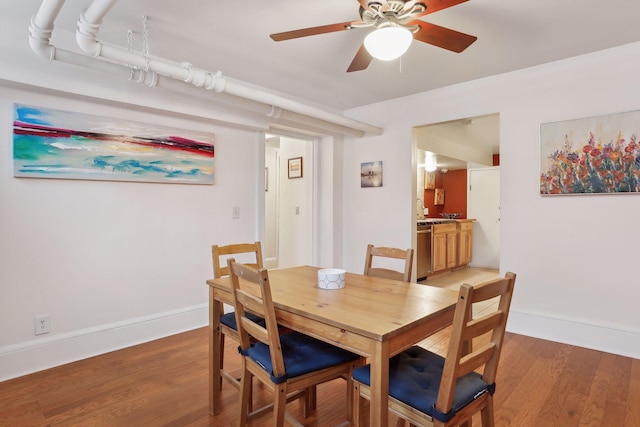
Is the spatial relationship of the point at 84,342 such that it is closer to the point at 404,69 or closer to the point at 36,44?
the point at 36,44

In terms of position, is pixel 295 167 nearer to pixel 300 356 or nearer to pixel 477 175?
pixel 477 175

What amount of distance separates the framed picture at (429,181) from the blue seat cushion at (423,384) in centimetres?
622

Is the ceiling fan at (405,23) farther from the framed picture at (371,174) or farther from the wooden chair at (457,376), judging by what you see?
the framed picture at (371,174)

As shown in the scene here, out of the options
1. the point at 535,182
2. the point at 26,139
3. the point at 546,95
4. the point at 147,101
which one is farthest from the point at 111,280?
the point at 546,95

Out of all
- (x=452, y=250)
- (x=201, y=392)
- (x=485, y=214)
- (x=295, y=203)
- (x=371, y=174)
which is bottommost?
(x=201, y=392)

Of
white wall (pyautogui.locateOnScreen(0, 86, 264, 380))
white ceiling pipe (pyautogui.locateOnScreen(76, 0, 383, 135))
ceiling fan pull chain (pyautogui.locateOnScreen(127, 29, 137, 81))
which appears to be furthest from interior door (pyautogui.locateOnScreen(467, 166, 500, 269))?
ceiling fan pull chain (pyautogui.locateOnScreen(127, 29, 137, 81))

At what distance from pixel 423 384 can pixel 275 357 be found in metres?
0.58

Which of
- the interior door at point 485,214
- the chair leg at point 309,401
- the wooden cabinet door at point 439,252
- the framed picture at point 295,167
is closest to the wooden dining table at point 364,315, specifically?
the chair leg at point 309,401

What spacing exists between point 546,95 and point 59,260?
4122mm

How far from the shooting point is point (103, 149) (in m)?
2.75

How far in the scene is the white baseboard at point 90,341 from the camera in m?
2.38

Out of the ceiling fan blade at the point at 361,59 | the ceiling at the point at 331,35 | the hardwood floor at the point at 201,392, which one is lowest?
the hardwood floor at the point at 201,392

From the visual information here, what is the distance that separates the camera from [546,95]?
3102 millimetres

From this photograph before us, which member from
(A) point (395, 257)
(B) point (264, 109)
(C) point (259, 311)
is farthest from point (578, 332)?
(B) point (264, 109)
